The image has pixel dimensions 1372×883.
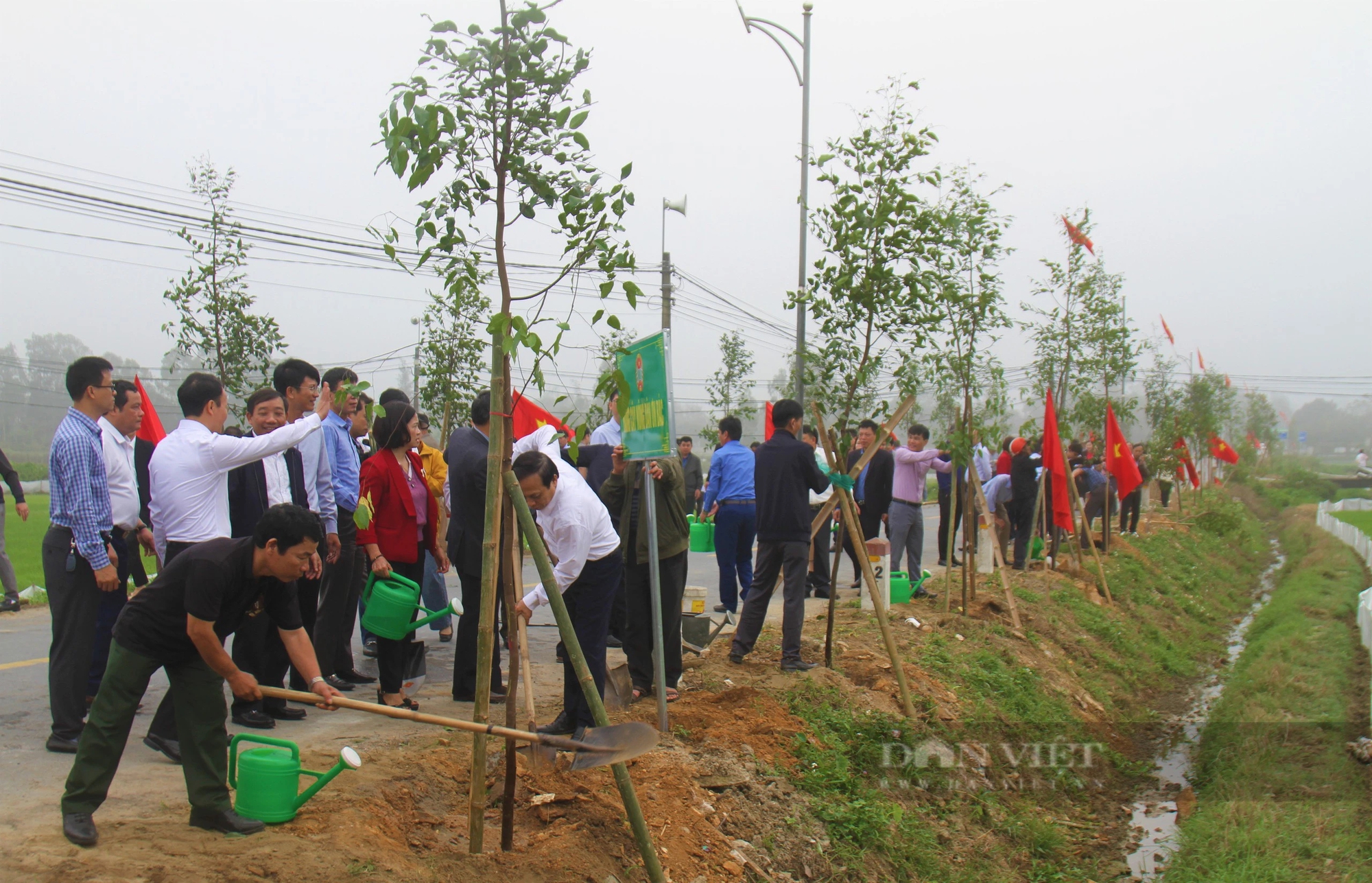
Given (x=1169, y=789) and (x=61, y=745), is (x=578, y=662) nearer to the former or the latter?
(x=61, y=745)

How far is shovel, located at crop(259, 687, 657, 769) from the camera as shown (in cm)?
348

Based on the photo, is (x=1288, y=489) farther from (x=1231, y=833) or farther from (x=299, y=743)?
(x=299, y=743)

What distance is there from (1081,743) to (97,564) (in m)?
7.23

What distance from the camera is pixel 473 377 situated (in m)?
15.6

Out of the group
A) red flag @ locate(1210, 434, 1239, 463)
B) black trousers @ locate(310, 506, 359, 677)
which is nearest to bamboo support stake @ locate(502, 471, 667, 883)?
black trousers @ locate(310, 506, 359, 677)

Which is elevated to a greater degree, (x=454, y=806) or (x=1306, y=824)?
(x=454, y=806)

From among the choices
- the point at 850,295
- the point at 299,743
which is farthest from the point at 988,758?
the point at 299,743

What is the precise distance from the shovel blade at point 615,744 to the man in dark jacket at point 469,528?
7.55 feet

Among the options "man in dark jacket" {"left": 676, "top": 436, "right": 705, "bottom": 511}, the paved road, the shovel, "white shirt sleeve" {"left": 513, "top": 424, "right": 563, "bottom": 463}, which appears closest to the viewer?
the shovel

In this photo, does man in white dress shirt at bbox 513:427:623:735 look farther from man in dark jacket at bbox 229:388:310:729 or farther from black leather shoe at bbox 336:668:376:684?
black leather shoe at bbox 336:668:376:684

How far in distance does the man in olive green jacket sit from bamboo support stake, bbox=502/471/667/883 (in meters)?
2.32

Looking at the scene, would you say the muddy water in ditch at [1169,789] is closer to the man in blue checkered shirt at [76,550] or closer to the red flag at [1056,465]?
the red flag at [1056,465]

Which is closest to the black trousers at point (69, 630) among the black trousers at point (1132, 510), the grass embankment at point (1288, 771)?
the grass embankment at point (1288, 771)

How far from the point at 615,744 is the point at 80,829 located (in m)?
1.96
